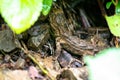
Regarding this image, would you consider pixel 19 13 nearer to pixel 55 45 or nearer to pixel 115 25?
pixel 55 45

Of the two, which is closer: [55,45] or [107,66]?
[107,66]

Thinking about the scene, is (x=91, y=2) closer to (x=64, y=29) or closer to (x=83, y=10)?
(x=83, y=10)

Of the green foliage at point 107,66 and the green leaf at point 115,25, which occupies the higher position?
the green foliage at point 107,66

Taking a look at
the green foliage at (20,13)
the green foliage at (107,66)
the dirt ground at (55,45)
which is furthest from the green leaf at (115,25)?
the green foliage at (107,66)

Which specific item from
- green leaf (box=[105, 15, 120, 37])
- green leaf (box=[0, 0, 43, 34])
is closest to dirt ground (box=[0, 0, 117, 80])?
green leaf (box=[105, 15, 120, 37])

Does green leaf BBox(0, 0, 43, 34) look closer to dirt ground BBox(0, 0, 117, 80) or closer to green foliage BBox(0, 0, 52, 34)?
green foliage BBox(0, 0, 52, 34)

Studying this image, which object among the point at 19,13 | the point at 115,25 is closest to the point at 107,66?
the point at 19,13

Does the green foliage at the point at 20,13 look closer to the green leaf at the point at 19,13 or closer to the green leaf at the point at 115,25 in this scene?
the green leaf at the point at 19,13

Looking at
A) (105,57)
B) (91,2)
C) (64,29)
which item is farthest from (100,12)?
(105,57)
